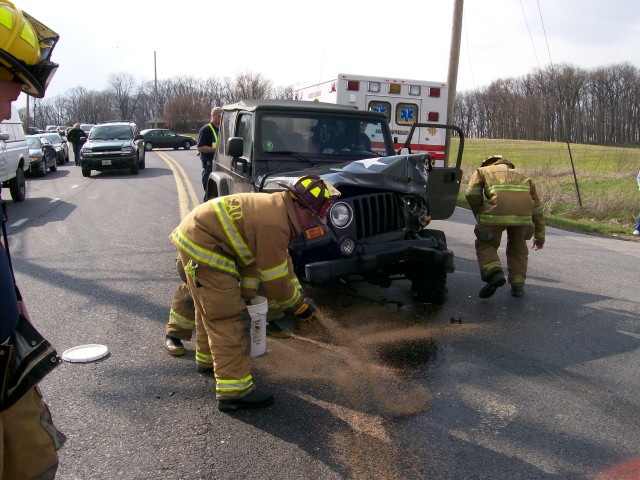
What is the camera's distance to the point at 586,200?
47.6 feet

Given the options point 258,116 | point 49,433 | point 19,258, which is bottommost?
point 19,258

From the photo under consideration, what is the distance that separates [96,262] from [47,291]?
54.3 inches

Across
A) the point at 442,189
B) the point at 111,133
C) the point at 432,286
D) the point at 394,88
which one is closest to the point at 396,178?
the point at 442,189

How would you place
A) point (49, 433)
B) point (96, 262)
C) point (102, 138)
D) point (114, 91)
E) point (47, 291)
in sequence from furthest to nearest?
point (114, 91), point (102, 138), point (96, 262), point (47, 291), point (49, 433)

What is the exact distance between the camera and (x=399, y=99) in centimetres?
1256

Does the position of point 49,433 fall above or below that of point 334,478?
above

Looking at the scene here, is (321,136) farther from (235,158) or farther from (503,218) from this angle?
(503,218)

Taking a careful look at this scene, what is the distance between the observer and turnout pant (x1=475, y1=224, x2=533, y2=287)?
646 cm

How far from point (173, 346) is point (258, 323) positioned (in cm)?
91

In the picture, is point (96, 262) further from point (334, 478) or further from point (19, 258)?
point (334, 478)

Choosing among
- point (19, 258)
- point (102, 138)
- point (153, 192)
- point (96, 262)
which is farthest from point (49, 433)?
point (102, 138)

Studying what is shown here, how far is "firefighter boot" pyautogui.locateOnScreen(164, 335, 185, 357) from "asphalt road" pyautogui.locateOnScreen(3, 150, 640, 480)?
101 millimetres

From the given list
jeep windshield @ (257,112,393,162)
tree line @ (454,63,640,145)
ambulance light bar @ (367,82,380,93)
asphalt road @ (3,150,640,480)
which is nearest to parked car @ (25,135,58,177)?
ambulance light bar @ (367,82,380,93)

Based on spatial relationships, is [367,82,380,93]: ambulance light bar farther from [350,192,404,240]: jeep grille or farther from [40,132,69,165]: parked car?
[40,132,69,165]: parked car
